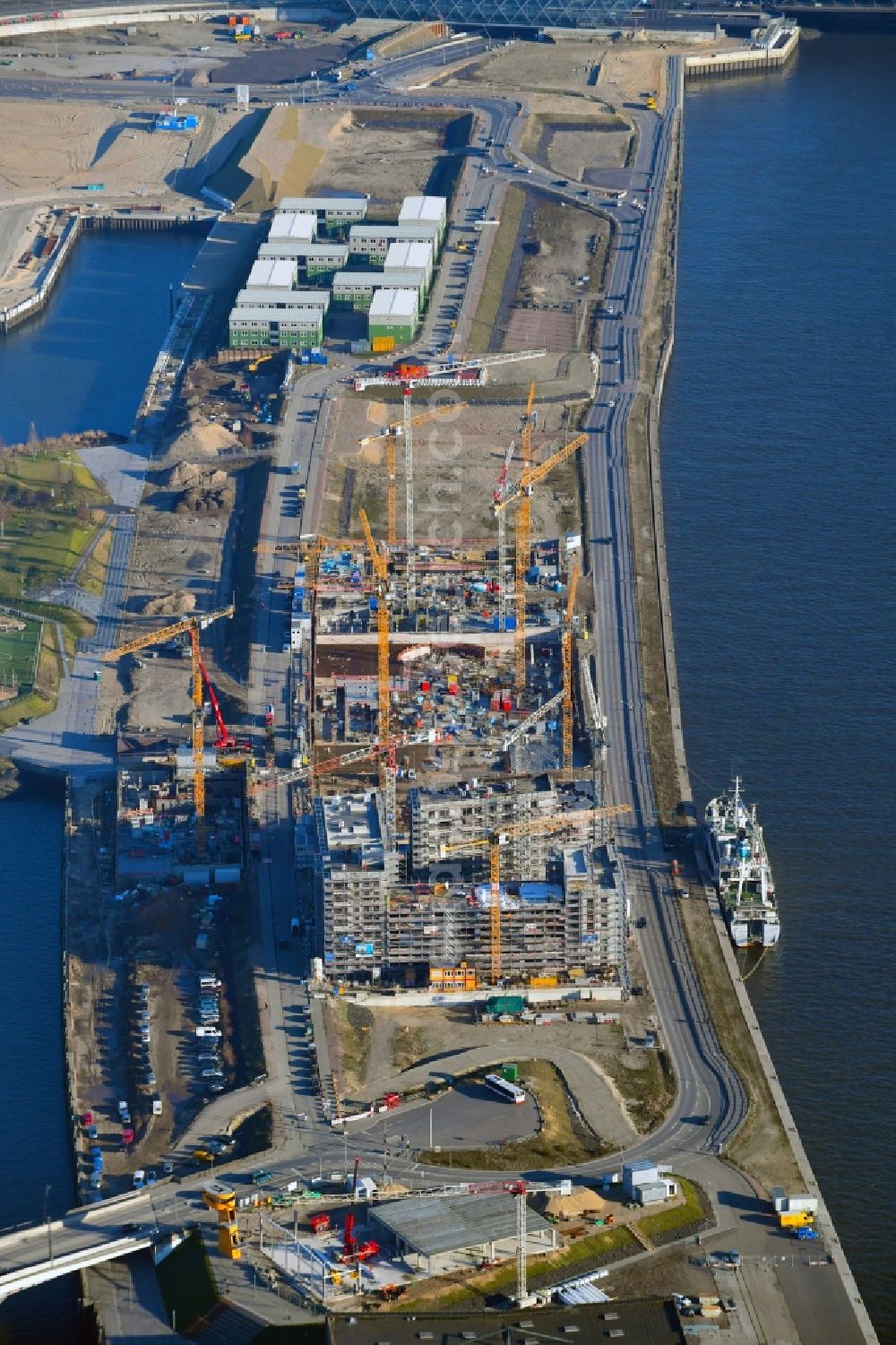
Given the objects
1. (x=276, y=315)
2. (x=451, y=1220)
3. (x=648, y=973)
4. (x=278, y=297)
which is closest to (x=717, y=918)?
(x=648, y=973)

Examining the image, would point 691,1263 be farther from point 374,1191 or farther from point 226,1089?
point 226,1089

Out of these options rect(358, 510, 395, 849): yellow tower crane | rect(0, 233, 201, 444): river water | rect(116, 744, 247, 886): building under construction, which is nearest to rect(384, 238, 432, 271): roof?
rect(0, 233, 201, 444): river water

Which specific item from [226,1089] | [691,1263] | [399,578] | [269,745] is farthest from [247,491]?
[691,1263]

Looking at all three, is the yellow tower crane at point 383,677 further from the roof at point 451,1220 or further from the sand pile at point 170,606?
the roof at point 451,1220

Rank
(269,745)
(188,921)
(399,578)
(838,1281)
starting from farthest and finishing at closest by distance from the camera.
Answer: (399,578) → (269,745) → (188,921) → (838,1281)

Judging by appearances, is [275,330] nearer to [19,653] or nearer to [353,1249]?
[19,653]

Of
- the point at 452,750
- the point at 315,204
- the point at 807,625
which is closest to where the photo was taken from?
the point at 452,750
